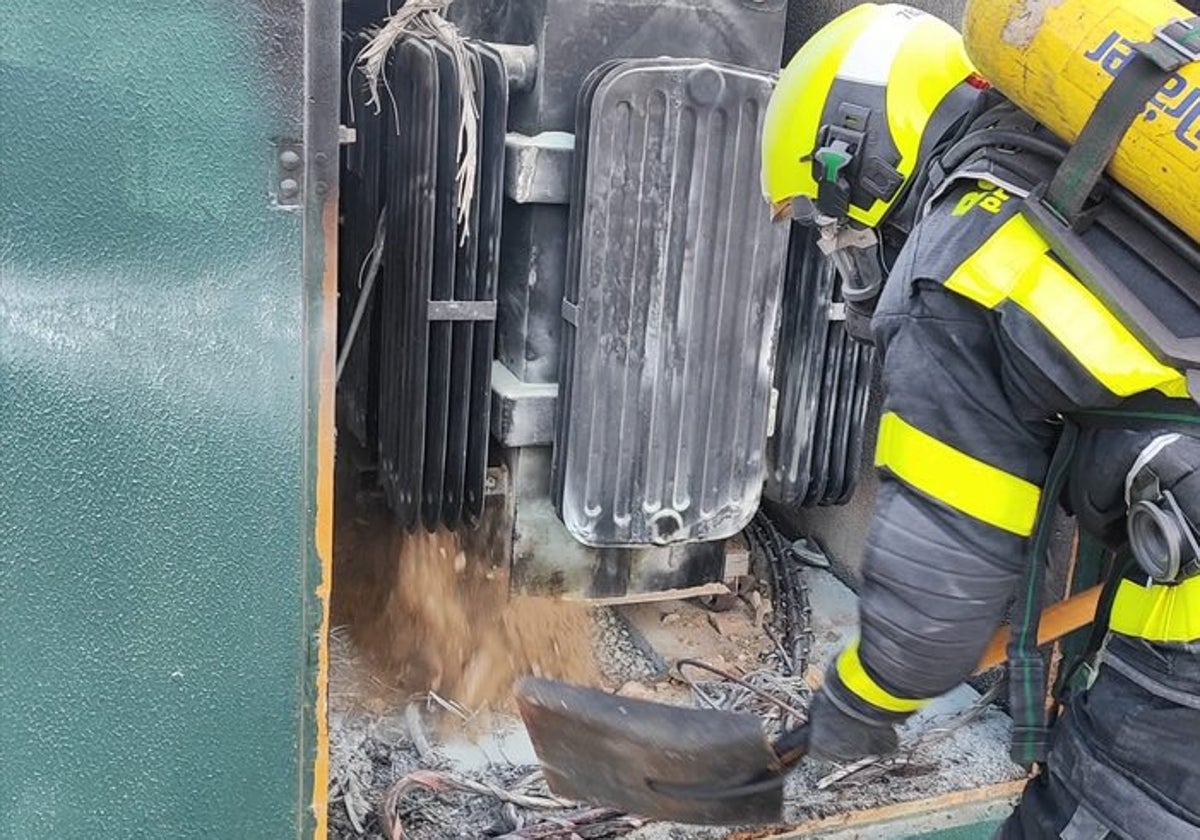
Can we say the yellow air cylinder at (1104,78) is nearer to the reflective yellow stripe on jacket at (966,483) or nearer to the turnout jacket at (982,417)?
the turnout jacket at (982,417)

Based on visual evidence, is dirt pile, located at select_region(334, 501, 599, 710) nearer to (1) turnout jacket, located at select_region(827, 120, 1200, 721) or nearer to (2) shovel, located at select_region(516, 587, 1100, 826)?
(2) shovel, located at select_region(516, 587, 1100, 826)

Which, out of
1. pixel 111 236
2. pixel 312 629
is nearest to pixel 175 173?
pixel 111 236

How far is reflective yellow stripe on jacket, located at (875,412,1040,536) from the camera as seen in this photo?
1651 millimetres

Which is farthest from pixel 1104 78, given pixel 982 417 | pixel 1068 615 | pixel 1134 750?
pixel 1068 615

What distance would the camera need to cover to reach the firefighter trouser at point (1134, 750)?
1.63 meters

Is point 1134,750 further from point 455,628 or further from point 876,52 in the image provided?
point 455,628

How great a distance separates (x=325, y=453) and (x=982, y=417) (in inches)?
38.3

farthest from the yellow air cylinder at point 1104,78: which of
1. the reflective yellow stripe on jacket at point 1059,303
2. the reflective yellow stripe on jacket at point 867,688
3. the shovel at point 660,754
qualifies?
the shovel at point 660,754

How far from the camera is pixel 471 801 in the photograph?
2693mm

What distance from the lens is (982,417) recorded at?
1646 mm

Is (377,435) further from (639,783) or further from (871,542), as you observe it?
(871,542)

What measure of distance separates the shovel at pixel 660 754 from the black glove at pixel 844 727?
7cm

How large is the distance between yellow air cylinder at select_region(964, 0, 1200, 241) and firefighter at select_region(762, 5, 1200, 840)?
10 centimetres

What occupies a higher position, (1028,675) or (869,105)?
(869,105)
